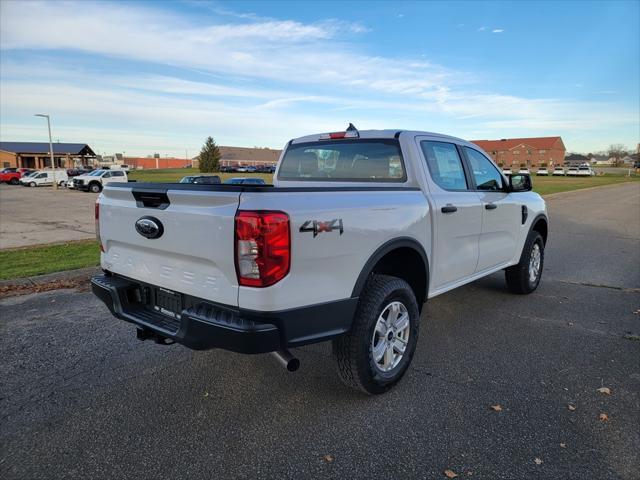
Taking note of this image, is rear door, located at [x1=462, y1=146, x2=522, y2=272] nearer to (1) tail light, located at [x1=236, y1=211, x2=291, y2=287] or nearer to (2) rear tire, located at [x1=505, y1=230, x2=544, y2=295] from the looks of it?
(2) rear tire, located at [x1=505, y1=230, x2=544, y2=295]

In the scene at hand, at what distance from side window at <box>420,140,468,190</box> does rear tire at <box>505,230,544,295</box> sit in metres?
1.88

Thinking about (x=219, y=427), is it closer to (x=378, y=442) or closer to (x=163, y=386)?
(x=163, y=386)

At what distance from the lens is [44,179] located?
44.3 m

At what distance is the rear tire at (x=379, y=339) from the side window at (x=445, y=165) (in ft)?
4.07

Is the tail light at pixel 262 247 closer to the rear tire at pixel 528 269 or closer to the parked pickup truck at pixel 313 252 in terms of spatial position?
the parked pickup truck at pixel 313 252

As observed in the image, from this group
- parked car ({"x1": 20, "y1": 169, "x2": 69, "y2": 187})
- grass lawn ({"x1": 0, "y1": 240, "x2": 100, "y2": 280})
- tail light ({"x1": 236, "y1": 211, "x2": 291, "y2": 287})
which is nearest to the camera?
tail light ({"x1": 236, "y1": 211, "x2": 291, "y2": 287})

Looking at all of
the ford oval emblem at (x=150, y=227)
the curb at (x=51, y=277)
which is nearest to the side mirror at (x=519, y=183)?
the ford oval emblem at (x=150, y=227)

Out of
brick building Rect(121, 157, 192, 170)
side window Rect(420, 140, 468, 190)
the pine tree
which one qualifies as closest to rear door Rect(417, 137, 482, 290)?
side window Rect(420, 140, 468, 190)

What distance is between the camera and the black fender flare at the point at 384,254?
2.96 meters

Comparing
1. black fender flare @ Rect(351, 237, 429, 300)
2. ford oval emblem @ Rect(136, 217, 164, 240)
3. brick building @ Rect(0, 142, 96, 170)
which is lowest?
black fender flare @ Rect(351, 237, 429, 300)

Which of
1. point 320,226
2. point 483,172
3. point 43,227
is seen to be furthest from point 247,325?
point 43,227

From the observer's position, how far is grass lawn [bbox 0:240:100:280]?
6.89 meters

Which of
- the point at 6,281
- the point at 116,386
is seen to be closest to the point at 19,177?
the point at 6,281

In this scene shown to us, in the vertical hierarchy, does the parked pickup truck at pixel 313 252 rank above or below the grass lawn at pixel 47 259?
above
